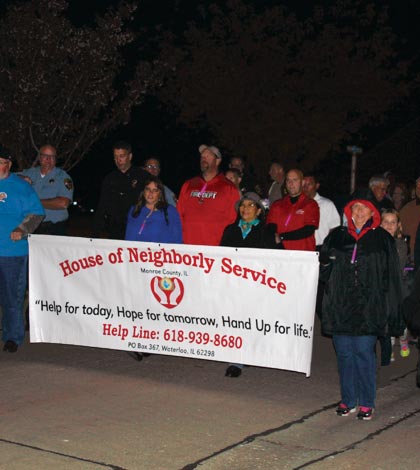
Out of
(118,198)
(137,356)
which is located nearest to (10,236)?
(118,198)

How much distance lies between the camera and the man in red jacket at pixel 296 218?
29.7 feet

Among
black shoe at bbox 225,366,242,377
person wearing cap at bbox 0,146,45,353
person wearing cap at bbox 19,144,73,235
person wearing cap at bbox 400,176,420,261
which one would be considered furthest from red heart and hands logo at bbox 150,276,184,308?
person wearing cap at bbox 400,176,420,261

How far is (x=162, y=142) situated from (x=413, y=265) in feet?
115

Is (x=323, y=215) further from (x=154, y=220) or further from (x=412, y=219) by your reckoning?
(x=154, y=220)

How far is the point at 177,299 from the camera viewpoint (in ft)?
25.9

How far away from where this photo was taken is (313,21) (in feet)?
115

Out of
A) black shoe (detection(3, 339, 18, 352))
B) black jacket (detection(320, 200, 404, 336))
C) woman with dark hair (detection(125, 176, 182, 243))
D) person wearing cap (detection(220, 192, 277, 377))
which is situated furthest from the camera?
black shoe (detection(3, 339, 18, 352))

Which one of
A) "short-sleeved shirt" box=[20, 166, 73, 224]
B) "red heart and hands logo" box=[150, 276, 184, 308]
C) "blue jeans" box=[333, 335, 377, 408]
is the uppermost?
"short-sleeved shirt" box=[20, 166, 73, 224]

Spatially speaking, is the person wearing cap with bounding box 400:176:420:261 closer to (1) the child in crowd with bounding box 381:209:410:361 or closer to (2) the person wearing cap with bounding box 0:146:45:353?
(1) the child in crowd with bounding box 381:209:410:361

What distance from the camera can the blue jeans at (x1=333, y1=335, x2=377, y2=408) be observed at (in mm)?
6602

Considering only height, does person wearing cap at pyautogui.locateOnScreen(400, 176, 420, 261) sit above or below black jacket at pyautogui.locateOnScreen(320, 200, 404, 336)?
above

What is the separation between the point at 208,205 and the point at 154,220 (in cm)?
67

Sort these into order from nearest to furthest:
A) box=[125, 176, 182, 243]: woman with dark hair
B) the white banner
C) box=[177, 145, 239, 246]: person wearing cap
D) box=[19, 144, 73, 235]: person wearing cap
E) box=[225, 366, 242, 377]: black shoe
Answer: the white banner < box=[225, 366, 242, 377]: black shoe < box=[125, 176, 182, 243]: woman with dark hair < box=[177, 145, 239, 246]: person wearing cap < box=[19, 144, 73, 235]: person wearing cap

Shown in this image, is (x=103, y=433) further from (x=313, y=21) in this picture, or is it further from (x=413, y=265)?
(x=313, y=21)
